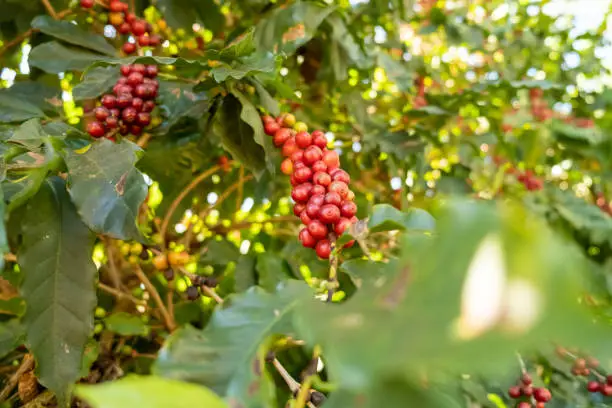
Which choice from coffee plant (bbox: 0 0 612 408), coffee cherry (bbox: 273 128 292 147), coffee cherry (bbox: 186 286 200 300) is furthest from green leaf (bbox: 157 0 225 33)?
coffee cherry (bbox: 186 286 200 300)

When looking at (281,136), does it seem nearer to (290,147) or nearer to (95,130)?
(290,147)

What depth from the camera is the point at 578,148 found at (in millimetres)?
1591

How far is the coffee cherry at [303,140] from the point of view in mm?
777

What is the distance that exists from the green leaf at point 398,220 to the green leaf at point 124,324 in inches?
20.5

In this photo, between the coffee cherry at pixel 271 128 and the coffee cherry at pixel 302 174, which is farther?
the coffee cherry at pixel 271 128

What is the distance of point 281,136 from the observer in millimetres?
839

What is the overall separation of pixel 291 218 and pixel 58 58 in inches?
23.9

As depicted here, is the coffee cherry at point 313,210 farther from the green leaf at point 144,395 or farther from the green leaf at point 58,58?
the green leaf at point 58,58

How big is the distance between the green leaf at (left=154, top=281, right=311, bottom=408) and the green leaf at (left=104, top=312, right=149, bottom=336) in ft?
1.56

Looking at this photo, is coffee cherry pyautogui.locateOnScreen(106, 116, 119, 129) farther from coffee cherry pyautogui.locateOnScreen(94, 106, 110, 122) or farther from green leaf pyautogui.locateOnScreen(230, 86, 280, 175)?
green leaf pyautogui.locateOnScreen(230, 86, 280, 175)

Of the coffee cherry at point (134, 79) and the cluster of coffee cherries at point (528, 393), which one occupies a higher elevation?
the coffee cherry at point (134, 79)

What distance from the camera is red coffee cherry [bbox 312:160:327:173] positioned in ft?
2.37

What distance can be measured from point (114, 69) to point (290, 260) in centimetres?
52

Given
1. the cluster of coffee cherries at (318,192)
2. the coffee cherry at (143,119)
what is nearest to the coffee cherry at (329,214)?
the cluster of coffee cherries at (318,192)
